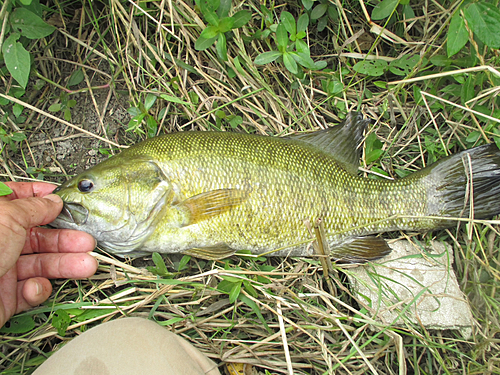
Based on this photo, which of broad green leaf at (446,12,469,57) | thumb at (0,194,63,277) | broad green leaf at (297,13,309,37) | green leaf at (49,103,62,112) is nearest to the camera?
thumb at (0,194,63,277)

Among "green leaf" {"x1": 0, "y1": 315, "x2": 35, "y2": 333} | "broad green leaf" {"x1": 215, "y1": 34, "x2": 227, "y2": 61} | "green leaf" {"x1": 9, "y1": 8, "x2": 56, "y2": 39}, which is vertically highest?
"green leaf" {"x1": 9, "y1": 8, "x2": 56, "y2": 39}

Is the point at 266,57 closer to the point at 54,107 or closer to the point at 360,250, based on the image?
the point at 360,250

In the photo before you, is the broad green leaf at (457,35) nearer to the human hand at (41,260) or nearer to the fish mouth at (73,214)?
the fish mouth at (73,214)

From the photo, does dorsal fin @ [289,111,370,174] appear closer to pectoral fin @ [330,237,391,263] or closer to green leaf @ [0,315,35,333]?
pectoral fin @ [330,237,391,263]

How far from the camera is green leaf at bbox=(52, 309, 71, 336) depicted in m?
2.31

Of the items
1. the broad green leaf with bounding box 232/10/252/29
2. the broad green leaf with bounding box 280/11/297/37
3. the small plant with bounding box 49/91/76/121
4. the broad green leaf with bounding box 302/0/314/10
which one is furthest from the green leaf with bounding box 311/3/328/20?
the small plant with bounding box 49/91/76/121

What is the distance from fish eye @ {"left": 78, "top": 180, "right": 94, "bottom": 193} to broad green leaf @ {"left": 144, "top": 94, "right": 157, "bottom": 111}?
0.82 meters

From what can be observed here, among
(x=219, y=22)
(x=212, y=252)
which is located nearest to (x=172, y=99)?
(x=219, y=22)

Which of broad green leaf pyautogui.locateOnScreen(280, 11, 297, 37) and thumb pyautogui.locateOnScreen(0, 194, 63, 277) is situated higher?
broad green leaf pyautogui.locateOnScreen(280, 11, 297, 37)

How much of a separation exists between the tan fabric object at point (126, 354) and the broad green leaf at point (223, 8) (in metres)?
2.27

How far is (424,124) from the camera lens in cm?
289

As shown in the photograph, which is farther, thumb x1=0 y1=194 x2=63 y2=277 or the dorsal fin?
the dorsal fin

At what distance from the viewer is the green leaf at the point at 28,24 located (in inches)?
95.1

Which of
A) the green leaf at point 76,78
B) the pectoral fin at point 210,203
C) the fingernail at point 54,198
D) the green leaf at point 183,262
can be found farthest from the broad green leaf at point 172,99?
the green leaf at point 183,262
